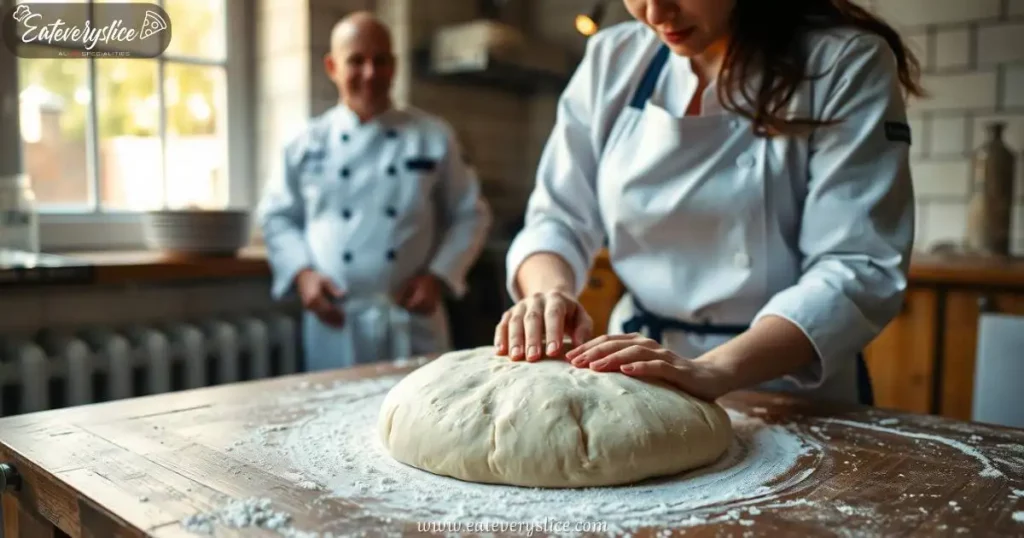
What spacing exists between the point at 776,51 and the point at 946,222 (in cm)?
196

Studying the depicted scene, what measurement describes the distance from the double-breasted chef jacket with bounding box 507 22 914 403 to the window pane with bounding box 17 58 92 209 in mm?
1836

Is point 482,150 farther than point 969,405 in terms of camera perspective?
Yes

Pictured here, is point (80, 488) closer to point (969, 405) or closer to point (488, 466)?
point (488, 466)

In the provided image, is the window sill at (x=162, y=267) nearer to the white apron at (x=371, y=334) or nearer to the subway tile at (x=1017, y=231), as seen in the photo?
the white apron at (x=371, y=334)

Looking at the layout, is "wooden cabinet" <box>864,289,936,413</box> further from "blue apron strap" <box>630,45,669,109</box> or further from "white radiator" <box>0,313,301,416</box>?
"white radiator" <box>0,313,301,416</box>

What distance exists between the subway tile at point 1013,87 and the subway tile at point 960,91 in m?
0.03

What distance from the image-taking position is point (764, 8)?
1281 mm

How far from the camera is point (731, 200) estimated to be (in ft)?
4.23

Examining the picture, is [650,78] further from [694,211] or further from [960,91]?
[960,91]

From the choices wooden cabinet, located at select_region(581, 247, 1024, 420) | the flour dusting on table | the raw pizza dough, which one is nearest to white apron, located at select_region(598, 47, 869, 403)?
the flour dusting on table

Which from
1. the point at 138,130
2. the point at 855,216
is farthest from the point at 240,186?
the point at 855,216

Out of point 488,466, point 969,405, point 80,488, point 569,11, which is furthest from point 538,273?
point 569,11

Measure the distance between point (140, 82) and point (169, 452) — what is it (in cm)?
212

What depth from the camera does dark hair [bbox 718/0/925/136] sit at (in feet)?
4.10
